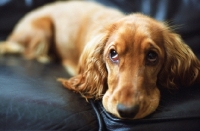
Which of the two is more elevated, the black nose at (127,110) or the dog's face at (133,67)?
the dog's face at (133,67)

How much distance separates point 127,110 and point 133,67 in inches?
9.9

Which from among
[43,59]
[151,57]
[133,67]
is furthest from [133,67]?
[43,59]

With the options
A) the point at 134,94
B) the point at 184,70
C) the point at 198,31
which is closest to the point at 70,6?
the point at 198,31

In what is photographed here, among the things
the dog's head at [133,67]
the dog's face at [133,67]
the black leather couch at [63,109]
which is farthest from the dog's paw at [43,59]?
the dog's face at [133,67]

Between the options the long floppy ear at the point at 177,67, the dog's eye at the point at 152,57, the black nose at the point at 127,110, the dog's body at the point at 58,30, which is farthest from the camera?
the dog's body at the point at 58,30

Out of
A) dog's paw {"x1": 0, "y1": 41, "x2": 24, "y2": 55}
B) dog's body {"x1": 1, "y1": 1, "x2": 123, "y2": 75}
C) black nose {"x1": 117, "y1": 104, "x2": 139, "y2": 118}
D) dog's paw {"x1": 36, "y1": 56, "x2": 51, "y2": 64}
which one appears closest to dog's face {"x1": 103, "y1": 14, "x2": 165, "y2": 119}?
black nose {"x1": 117, "y1": 104, "x2": 139, "y2": 118}

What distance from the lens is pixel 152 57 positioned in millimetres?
1715

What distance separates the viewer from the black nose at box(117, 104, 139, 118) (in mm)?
1492

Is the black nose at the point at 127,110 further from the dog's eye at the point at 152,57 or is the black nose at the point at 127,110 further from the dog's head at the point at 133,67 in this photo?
the dog's eye at the point at 152,57

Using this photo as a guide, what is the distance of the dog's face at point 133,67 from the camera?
1543 millimetres

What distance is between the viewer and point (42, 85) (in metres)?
1.90

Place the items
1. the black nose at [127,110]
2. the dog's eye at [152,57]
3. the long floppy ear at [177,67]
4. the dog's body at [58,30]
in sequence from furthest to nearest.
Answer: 1. the dog's body at [58,30]
2. the long floppy ear at [177,67]
3. the dog's eye at [152,57]
4. the black nose at [127,110]

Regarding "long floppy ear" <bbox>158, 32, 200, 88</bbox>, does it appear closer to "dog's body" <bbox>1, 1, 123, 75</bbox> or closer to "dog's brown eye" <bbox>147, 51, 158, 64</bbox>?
"dog's brown eye" <bbox>147, 51, 158, 64</bbox>

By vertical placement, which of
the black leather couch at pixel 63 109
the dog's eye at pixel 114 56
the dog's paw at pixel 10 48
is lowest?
the black leather couch at pixel 63 109
